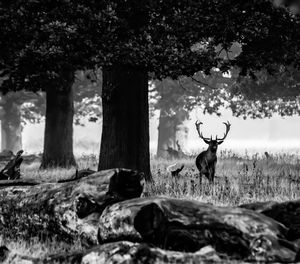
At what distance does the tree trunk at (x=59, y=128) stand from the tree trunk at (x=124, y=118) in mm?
7788

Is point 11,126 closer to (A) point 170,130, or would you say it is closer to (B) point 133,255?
(A) point 170,130

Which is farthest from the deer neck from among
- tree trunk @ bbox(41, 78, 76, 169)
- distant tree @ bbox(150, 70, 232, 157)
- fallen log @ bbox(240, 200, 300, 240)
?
distant tree @ bbox(150, 70, 232, 157)

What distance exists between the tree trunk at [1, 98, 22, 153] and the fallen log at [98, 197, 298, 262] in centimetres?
3385

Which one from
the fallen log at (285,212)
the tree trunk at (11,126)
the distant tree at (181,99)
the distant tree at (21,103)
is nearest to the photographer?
the fallen log at (285,212)

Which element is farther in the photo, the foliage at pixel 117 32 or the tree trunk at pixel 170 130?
the tree trunk at pixel 170 130

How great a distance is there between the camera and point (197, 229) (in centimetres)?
765

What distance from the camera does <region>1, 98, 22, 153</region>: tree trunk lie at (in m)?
41.6

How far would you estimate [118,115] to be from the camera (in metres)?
14.7

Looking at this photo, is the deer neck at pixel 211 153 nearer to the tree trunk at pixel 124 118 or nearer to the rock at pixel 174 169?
the rock at pixel 174 169

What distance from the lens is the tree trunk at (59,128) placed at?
22.5 metres

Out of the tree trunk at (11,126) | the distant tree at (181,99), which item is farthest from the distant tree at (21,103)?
the distant tree at (181,99)

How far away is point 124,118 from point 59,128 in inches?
340

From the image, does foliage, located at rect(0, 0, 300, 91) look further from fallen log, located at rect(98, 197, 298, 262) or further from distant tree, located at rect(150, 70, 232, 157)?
distant tree, located at rect(150, 70, 232, 157)

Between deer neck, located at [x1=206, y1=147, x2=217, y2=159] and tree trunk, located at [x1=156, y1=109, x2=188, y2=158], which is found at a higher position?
tree trunk, located at [x1=156, y1=109, x2=188, y2=158]
